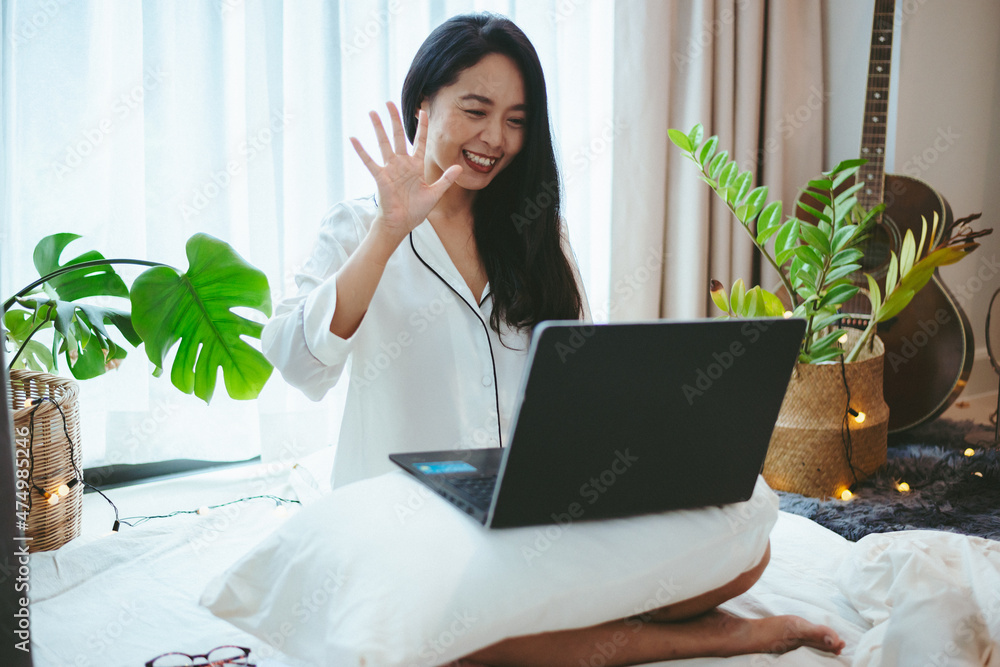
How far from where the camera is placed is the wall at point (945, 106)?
2.69 m

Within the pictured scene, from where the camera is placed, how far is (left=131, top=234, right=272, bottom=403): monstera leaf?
1418 millimetres

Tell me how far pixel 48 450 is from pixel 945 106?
3011 millimetres

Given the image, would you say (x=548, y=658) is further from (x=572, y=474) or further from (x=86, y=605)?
(x=86, y=605)

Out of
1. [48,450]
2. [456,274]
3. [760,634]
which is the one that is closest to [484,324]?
[456,274]

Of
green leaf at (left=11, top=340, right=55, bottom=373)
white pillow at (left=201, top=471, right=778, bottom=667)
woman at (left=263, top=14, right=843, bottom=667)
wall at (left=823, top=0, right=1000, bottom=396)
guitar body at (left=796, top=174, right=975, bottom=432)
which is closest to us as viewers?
white pillow at (left=201, top=471, right=778, bottom=667)

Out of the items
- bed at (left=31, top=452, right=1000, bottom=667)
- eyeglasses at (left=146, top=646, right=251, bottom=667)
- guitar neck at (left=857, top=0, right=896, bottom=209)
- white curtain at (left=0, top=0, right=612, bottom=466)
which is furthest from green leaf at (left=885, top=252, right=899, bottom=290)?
eyeglasses at (left=146, top=646, right=251, bottom=667)

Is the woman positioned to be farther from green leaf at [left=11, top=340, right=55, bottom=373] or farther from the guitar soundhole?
the guitar soundhole

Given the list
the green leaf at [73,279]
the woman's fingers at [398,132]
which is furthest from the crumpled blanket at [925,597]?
the green leaf at [73,279]

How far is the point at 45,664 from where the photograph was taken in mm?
1017

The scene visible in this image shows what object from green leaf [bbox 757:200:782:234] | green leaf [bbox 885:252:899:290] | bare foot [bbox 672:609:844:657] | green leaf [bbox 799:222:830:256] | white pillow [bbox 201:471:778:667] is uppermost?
green leaf [bbox 757:200:782:234]

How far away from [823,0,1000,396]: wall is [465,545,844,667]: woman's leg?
85.7 inches

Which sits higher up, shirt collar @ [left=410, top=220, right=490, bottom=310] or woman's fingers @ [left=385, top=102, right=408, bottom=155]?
woman's fingers @ [left=385, top=102, right=408, bottom=155]

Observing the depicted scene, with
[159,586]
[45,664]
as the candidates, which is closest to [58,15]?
[159,586]

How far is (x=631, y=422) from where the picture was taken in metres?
0.74
